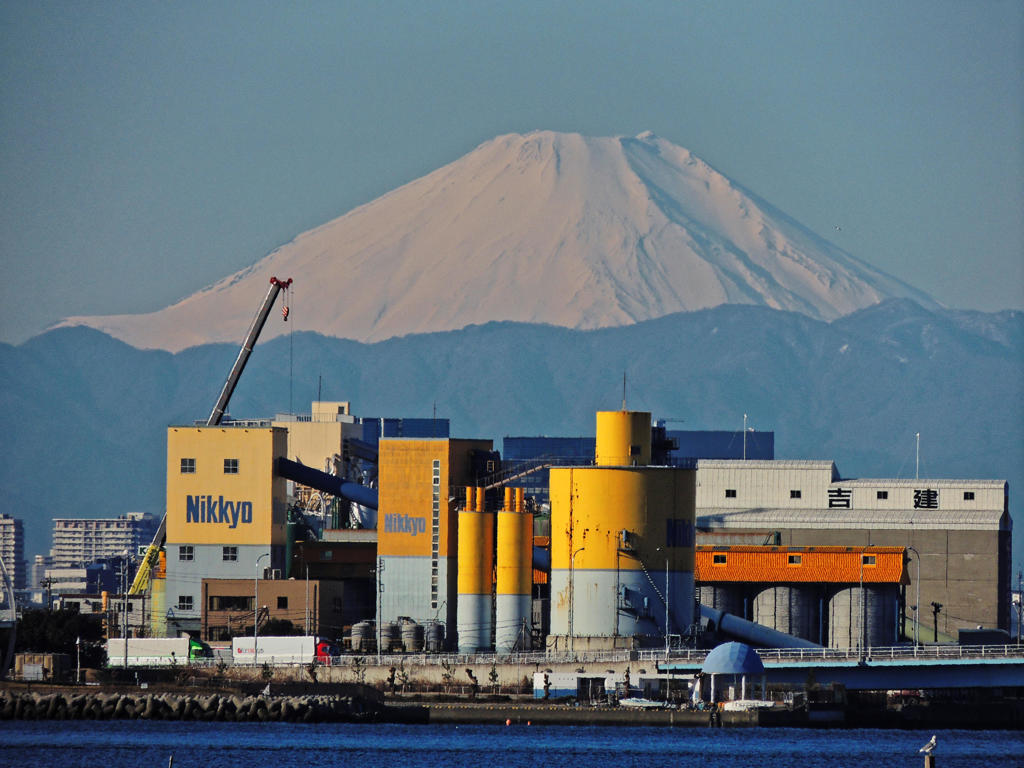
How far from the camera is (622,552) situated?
131 meters

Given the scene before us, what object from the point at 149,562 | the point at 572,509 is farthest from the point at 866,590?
the point at 149,562

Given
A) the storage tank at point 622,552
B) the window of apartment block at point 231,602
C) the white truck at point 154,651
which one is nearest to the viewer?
the storage tank at point 622,552

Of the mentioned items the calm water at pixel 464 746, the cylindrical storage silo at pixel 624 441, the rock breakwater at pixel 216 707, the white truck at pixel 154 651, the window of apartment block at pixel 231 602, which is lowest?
the calm water at pixel 464 746

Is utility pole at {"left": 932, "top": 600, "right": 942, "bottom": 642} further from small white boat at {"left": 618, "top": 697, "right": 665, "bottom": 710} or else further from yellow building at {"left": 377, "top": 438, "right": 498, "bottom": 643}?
small white boat at {"left": 618, "top": 697, "right": 665, "bottom": 710}

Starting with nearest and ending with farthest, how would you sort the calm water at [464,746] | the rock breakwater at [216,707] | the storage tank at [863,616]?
the calm water at [464,746] → the rock breakwater at [216,707] → the storage tank at [863,616]

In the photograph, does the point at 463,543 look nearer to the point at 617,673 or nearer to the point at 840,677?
the point at 617,673

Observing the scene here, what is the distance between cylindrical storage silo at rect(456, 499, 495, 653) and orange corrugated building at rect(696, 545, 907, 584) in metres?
20.9

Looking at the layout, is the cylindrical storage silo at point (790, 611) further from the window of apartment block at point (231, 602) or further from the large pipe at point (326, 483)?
the window of apartment block at point (231, 602)

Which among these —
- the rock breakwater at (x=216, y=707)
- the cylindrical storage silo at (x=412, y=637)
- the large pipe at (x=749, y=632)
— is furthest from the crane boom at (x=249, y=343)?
the rock breakwater at (x=216, y=707)

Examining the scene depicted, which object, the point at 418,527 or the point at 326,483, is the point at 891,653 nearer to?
the point at 418,527

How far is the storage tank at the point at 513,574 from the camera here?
139m

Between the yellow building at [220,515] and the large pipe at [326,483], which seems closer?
the yellow building at [220,515]

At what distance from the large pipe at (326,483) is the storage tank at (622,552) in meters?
31.2

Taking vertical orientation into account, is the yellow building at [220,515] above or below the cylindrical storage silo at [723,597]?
above
